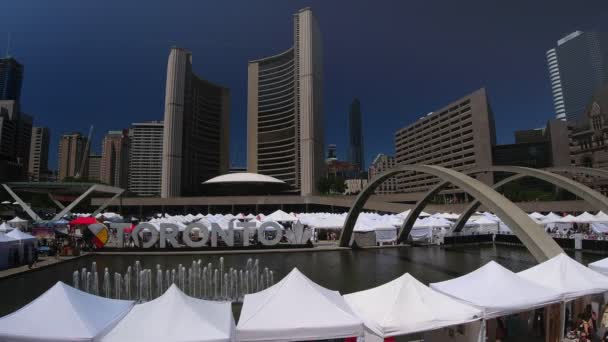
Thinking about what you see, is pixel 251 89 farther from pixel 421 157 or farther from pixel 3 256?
pixel 3 256

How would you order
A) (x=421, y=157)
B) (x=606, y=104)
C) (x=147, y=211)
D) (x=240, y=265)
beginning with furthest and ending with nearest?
(x=421, y=157), (x=606, y=104), (x=147, y=211), (x=240, y=265)

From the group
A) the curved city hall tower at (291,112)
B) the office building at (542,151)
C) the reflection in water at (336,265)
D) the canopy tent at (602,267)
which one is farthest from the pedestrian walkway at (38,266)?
the office building at (542,151)

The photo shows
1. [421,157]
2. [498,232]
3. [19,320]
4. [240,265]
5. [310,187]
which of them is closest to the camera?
[19,320]

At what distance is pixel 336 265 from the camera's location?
2147cm

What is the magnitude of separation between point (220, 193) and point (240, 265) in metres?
97.3

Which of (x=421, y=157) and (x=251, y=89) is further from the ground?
(x=251, y=89)

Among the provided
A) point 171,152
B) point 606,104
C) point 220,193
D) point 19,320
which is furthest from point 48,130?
point 606,104

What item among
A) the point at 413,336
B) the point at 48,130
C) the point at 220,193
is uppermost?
the point at 48,130

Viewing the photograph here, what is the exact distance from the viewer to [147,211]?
3782 inches

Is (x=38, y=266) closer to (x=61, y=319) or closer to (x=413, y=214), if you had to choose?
(x=61, y=319)

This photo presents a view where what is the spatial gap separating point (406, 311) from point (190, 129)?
142226 mm

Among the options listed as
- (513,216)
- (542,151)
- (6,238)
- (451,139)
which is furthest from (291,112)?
(513,216)

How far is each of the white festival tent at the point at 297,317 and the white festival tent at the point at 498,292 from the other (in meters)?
3.01

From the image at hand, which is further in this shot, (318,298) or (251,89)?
(251,89)
